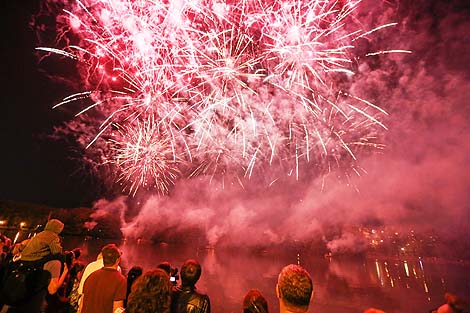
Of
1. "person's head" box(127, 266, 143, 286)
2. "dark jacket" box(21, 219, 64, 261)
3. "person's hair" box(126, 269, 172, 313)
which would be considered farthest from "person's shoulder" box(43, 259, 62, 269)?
"person's hair" box(126, 269, 172, 313)

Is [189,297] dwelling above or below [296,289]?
below

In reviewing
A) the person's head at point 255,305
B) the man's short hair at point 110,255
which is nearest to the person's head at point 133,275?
the man's short hair at point 110,255

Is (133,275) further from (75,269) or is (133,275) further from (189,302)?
(189,302)

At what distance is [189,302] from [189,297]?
0.21 ft

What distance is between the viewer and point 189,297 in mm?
3762

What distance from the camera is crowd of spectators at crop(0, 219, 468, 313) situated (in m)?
2.84

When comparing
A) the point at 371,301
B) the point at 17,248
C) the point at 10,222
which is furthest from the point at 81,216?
A: the point at 17,248

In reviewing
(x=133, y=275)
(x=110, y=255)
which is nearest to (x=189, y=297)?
(x=110, y=255)

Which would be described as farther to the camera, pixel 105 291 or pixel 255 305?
pixel 105 291

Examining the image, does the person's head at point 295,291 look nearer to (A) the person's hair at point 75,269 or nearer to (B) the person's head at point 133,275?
(B) the person's head at point 133,275

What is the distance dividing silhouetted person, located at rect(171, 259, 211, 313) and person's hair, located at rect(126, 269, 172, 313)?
0.93 metres

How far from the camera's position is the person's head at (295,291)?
9.23ft

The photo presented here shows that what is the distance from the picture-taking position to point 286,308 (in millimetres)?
2820

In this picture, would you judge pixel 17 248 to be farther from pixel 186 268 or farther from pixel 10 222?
pixel 10 222
